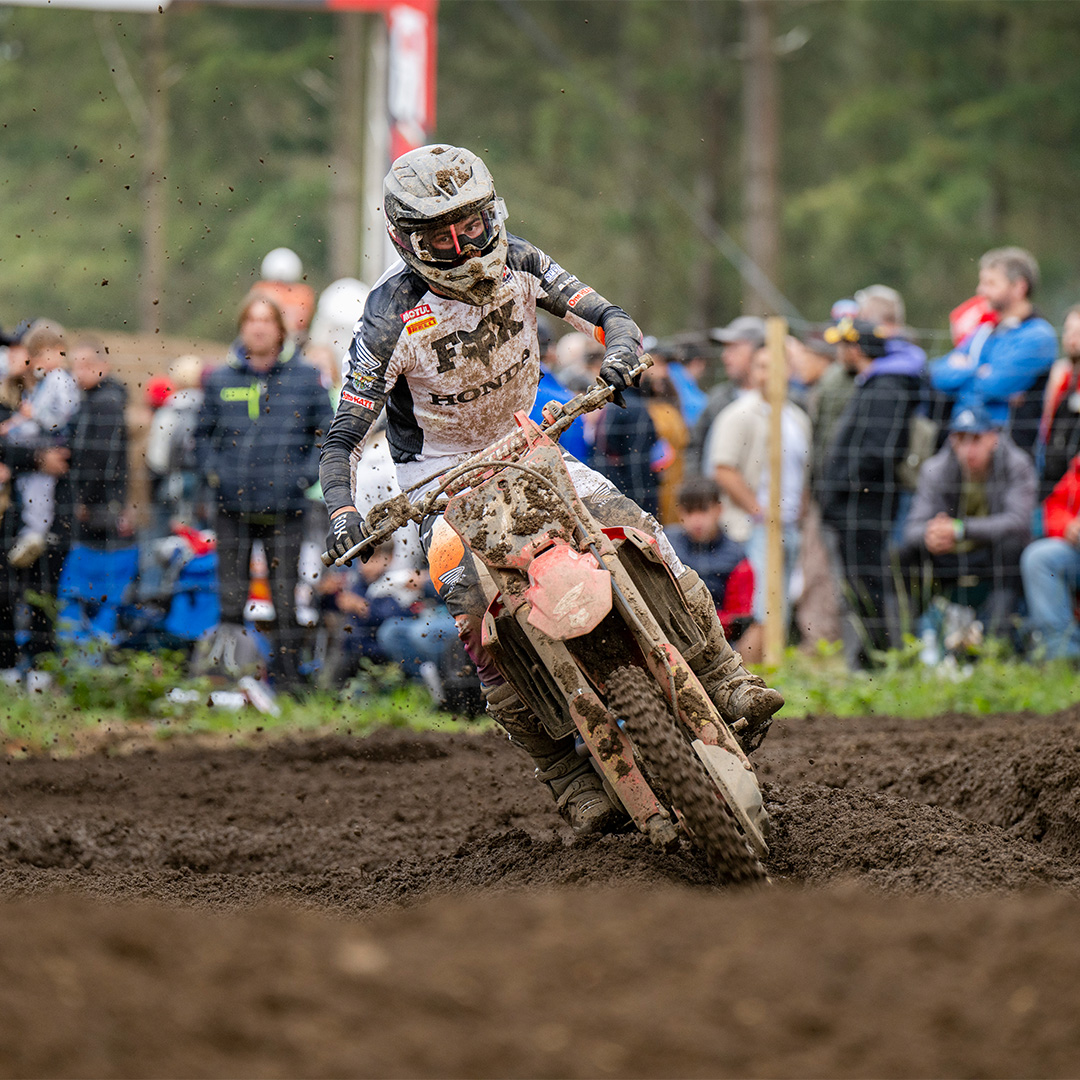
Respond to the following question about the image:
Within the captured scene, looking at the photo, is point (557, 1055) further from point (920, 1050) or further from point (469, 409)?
point (469, 409)

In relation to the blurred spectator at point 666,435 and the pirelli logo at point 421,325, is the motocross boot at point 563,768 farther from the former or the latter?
the blurred spectator at point 666,435

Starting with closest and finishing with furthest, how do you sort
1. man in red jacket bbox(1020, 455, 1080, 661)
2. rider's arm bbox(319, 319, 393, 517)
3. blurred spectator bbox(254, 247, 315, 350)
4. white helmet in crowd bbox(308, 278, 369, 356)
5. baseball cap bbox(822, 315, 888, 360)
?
rider's arm bbox(319, 319, 393, 517) → man in red jacket bbox(1020, 455, 1080, 661) → baseball cap bbox(822, 315, 888, 360) → blurred spectator bbox(254, 247, 315, 350) → white helmet in crowd bbox(308, 278, 369, 356)

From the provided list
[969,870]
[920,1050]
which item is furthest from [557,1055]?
[969,870]

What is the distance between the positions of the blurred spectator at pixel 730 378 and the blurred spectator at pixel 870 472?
80 cm

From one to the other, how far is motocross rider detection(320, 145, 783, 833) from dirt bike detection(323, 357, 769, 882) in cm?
29

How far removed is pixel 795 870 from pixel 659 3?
28050mm

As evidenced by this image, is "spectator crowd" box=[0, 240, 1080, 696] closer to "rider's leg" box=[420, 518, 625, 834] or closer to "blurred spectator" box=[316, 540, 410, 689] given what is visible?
"blurred spectator" box=[316, 540, 410, 689]

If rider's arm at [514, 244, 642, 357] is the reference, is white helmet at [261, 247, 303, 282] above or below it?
above

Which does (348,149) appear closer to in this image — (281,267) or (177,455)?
(281,267)

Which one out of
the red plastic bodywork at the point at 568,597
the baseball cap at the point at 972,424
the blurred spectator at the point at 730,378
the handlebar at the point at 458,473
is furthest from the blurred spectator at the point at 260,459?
the red plastic bodywork at the point at 568,597

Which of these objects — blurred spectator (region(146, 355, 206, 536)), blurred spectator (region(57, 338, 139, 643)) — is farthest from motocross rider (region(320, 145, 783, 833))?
blurred spectator (region(146, 355, 206, 536))

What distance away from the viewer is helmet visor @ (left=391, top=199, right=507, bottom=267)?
5746 mm

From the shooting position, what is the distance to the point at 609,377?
5531 mm

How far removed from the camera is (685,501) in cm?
1034
